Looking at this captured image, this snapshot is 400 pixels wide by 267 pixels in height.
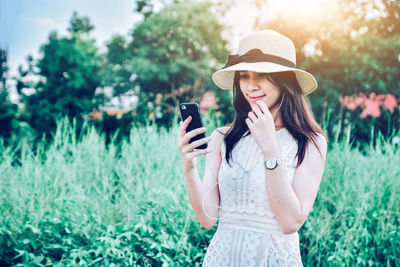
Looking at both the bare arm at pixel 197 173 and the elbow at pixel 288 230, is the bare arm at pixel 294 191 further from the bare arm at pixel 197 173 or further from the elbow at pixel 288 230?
the bare arm at pixel 197 173

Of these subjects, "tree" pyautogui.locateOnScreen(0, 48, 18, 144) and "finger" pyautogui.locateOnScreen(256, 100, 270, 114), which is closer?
"finger" pyautogui.locateOnScreen(256, 100, 270, 114)

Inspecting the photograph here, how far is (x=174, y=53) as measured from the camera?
20938mm

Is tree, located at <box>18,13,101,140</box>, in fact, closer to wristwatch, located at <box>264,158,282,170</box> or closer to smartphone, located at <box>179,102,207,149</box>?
smartphone, located at <box>179,102,207,149</box>

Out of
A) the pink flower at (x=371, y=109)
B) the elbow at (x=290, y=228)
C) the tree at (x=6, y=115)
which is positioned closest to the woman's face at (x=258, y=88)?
the elbow at (x=290, y=228)

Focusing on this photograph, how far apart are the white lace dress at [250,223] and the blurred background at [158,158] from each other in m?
1.40

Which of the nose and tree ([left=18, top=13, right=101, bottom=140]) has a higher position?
tree ([left=18, top=13, right=101, bottom=140])

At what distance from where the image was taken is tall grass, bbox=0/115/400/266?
327cm

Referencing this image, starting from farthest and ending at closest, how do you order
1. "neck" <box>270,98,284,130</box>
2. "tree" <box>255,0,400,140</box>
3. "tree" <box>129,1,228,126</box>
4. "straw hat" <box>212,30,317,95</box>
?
"tree" <box>129,1,228,126</box> < "tree" <box>255,0,400,140</box> < "neck" <box>270,98,284,130</box> < "straw hat" <box>212,30,317,95</box>

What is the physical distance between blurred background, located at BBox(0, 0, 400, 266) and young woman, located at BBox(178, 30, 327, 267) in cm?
142

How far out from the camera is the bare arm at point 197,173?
1.71 m

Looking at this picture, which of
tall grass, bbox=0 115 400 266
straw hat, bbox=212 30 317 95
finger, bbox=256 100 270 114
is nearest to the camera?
finger, bbox=256 100 270 114

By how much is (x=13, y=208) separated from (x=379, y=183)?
3.80m

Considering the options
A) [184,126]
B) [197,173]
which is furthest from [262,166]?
[184,126]

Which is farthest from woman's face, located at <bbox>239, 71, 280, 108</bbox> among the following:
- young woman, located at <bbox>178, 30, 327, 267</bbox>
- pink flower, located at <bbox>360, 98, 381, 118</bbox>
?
pink flower, located at <bbox>360, 98, 381, 118</bbox>
